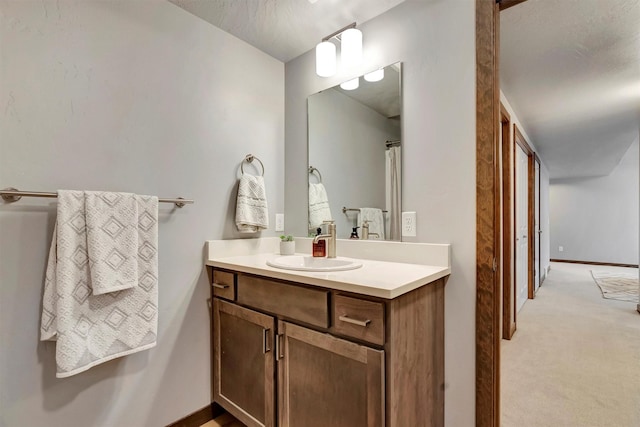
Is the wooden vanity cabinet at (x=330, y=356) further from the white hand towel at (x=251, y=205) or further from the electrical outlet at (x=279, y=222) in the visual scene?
the electrical outlet at (x=279, y=222)

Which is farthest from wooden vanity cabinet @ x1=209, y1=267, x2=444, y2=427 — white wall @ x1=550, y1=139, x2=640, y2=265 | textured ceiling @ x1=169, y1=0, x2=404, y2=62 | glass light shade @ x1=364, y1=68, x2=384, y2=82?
white wall @ x1=550, y1=139, x2=640, y2=265

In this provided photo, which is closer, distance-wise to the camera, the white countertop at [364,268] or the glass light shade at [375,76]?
the white countertop at [364,268]

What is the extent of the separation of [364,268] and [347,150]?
81 centimetres

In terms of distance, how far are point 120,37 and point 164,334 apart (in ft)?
4.64

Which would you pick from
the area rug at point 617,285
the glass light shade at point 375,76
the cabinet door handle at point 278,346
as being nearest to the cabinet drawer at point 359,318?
the cabinet door handle at point 278,346

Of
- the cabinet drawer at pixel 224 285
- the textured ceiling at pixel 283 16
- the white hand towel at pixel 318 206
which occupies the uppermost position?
the textured ceiling at pixel 283 16

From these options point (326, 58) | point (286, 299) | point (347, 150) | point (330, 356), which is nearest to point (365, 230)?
point (347, 150)

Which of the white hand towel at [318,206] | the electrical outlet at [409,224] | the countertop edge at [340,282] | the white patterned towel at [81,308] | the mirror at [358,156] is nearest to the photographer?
the countertop edge at [340,282]

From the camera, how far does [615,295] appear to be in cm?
414

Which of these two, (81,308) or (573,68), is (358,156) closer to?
(81,308)

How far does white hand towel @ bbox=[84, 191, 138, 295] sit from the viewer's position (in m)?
1.15

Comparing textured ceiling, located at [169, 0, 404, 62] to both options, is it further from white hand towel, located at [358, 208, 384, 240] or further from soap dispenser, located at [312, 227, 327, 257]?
soap dispenser, located at [312, 227, 327, 257]

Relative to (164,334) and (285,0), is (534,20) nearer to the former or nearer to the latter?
(285,0)

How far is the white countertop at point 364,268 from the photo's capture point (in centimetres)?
101
